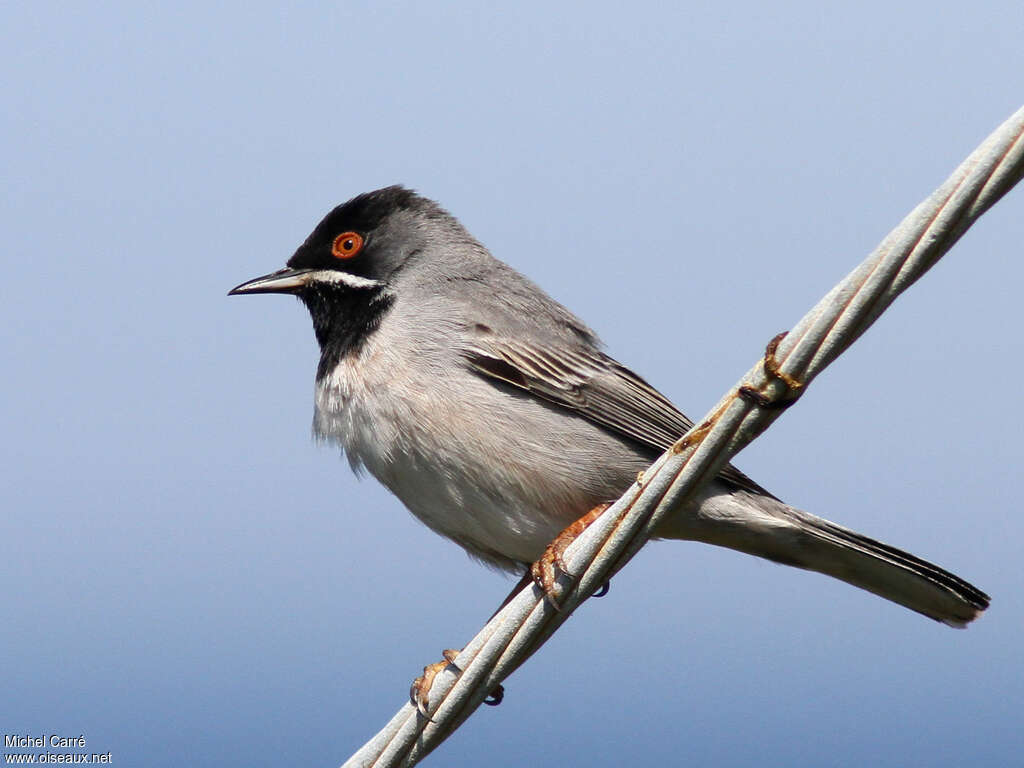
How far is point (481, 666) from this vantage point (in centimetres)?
429

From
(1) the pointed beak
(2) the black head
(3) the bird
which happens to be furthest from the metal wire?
(1) the pointed beak

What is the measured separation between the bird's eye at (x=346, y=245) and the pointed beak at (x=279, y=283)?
0.20m

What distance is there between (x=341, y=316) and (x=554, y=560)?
2753 millimetres

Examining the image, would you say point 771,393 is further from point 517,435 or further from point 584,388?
point 584,388

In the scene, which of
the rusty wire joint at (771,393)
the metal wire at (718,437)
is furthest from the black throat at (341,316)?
the rusty wire joint at (771,393)

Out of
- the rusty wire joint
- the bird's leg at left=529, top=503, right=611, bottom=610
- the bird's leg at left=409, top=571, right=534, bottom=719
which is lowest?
the bird's leg at left=409, top=571, right=534, bottom=719

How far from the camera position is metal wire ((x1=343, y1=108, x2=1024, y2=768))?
317cm

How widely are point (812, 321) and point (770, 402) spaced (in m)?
0.32

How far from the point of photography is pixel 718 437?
3719 millimetres

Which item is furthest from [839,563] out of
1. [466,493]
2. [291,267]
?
[291,267]

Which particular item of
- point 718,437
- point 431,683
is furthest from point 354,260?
point 718,437

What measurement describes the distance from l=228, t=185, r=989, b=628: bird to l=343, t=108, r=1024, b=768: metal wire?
102cm

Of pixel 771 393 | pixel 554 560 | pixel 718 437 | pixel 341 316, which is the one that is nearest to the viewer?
pixel 771 393

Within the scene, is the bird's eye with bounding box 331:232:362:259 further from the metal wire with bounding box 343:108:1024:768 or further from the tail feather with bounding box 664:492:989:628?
the metal wire with bounding box 343:108:1024:768
